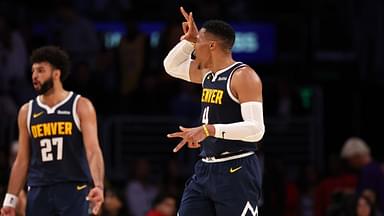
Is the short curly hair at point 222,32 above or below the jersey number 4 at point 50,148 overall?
above

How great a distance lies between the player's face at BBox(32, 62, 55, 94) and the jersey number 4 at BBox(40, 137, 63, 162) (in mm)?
422

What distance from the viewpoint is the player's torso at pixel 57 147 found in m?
9.41

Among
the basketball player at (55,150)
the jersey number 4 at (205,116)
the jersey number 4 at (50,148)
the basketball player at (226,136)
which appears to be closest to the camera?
the basketball player at (226,136)

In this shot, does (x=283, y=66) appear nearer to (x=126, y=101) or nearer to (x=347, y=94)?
(x=347, y=94)

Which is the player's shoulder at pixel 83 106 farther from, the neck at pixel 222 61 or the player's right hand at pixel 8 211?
the neck at pixel 222 61

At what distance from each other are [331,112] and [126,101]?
3.16 metres

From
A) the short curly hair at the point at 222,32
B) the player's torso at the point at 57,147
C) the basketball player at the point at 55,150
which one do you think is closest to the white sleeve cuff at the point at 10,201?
the basketball player at the point at 55,150

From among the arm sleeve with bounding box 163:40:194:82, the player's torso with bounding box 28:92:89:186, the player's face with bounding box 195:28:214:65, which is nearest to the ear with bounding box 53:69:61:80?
the player's torso with bounding box 28:92:89:186

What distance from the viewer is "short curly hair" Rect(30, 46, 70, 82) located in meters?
9.58

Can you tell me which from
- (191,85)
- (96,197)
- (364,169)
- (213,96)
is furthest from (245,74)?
(191,85)

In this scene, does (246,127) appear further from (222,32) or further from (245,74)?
(222,32)

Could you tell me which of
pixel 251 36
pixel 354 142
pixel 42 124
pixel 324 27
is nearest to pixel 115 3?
pixel 251 36

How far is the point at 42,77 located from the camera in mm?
9547

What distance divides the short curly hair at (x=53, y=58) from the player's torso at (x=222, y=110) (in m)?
1.61
